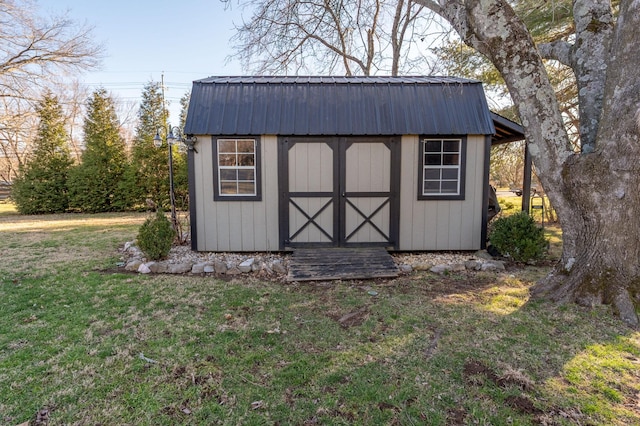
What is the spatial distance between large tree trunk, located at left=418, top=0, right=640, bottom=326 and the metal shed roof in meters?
1.99

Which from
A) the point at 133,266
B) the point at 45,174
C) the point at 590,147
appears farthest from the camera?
the point at 45,174

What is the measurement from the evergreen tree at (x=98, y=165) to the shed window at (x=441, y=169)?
37.1ft

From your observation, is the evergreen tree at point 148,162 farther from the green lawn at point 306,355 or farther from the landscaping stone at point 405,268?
the landscaping stone at point 405,268

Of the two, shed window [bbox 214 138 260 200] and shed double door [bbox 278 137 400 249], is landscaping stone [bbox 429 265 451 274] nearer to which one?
shed double door [bbox 278 137 400 249]

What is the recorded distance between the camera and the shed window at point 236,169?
236 inches

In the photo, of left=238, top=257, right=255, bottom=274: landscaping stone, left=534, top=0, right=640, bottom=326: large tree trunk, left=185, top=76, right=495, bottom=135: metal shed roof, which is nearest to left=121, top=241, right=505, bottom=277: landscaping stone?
left=238, top=257, right=255, bottom=274: landscaping stone

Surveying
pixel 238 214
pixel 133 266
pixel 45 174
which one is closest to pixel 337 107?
pixel 238 214

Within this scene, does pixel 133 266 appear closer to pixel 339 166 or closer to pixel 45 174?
pixel 339 166

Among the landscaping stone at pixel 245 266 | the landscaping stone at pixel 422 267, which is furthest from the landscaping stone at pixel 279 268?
the landscaping stone at pixel 422 267

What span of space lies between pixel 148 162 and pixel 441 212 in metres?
10.7

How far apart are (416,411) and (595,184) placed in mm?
2986

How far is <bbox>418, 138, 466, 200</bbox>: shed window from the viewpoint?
6.05 meters

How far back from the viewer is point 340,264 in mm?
5336

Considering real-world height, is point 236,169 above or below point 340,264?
above
